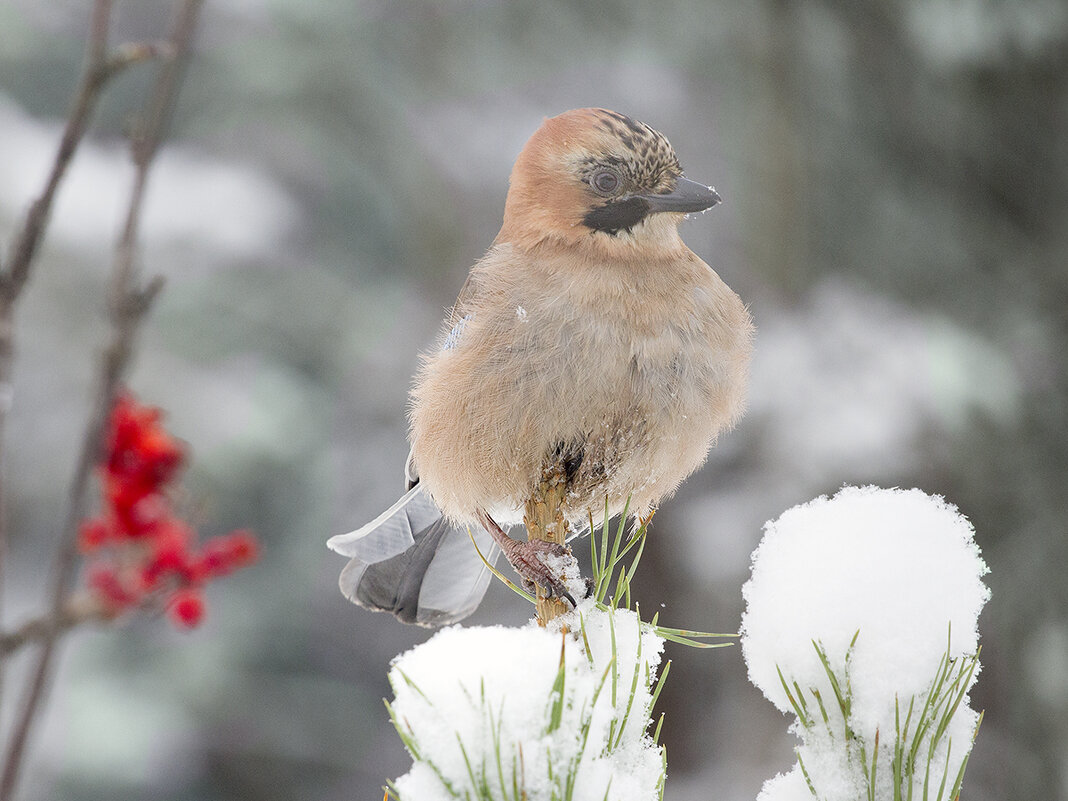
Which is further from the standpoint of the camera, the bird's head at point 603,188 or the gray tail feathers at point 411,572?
the gray tail feathers at point 411,572

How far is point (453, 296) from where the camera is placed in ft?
13.3

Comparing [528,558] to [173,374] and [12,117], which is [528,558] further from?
[12,117]

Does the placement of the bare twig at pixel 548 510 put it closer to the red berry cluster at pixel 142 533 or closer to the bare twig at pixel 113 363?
the red berry cluster at pixel 142 533

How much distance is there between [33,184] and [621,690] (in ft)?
12.1

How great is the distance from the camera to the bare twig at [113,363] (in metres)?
0.72

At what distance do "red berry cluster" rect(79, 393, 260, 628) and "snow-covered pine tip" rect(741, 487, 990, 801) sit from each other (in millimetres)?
710

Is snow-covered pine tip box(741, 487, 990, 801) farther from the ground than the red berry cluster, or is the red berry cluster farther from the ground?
the red berry cluster

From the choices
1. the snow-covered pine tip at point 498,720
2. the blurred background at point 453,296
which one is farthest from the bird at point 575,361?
the blurred background at point 453,296

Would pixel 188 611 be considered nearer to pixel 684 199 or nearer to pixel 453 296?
pixel 684 199

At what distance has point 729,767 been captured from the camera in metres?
3.32

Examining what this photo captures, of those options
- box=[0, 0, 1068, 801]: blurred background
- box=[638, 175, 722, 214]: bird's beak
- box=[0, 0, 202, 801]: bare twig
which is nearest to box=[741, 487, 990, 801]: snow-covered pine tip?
box=[0, 0, 202, 801]: bare twig

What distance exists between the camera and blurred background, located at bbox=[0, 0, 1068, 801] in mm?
3324

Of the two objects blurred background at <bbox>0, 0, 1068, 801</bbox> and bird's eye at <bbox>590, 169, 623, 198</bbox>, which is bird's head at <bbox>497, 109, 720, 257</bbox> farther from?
blurred background at <bbox>0, 0, 1068, 801</bbox>

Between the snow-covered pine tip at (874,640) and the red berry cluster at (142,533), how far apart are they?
2.33 feet
